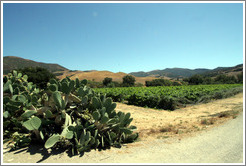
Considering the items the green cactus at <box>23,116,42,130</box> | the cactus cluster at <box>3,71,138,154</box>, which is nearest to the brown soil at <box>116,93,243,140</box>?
the cactus cluster at <box>3,71,138,154</box>

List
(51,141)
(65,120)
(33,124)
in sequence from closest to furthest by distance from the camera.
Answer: (51,141), (33,124), (65,120)

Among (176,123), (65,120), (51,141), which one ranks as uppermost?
(65,120)

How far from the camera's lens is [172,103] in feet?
42.3

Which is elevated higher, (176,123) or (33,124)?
(33,124)

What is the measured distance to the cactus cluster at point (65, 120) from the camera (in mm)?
2777

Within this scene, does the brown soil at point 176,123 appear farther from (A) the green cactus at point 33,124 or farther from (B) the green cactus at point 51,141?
(A) the green cactus at point 33,124

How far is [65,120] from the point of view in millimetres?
3010

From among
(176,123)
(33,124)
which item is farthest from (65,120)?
(176,123)

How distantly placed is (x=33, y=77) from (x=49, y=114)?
2421 centimetres

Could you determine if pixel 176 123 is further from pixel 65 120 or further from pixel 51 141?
pixel 51 141

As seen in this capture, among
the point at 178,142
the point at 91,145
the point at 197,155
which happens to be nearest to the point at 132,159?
the point at 91,145

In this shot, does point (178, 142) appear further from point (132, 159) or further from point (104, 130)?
point (104, 130)

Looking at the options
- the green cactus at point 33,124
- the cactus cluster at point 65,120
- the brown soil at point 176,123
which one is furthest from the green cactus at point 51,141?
the brown soil at point 176,123

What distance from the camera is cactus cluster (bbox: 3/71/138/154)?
2.78 metres
